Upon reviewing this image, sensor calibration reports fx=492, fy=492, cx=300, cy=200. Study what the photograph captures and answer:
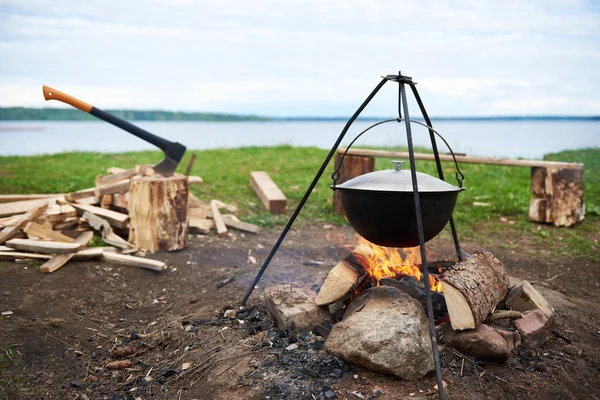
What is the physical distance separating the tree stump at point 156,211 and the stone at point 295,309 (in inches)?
80.1

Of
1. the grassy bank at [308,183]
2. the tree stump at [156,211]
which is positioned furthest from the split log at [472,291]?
the tree stump at [156,211]

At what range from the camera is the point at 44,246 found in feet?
15.0

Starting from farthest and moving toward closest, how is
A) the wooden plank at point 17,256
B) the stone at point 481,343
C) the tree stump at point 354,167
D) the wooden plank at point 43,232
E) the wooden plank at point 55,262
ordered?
1. the tree stump at point 354,167
2. the wooden plank at point 43,232
3. the wooden plank at point 17,256
4. the wooden plank at point 55,262
5. the stone at point 481,343

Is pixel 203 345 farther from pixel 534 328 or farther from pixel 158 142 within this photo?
pixel 158 142

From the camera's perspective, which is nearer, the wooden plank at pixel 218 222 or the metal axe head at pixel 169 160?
the metal axe head at pixel 169 160

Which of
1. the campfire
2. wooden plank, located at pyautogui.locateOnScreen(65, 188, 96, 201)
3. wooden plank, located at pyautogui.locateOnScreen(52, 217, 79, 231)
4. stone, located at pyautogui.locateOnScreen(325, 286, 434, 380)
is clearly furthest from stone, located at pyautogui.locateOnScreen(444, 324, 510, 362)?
wooden plank, located at pyautogui.locateOnScreen(65, 188, 96, 201)

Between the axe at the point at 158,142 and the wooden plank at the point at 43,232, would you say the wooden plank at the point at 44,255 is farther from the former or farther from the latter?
the axe at the point at 158,142

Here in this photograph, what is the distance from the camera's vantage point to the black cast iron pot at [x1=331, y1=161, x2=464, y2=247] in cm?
302

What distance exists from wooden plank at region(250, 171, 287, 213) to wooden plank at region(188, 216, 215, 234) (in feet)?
3.52

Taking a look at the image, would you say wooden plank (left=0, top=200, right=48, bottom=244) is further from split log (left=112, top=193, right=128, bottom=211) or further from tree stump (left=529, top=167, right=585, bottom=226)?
tree stump (left=529, top=167, right=585, bottom=226)

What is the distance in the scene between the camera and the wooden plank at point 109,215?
213 inches

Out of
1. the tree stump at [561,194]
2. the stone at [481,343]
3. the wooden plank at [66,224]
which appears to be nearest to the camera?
the stone at [481,343]

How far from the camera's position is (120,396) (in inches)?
115

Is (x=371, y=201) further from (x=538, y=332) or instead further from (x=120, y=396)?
(x=120, y=396)
